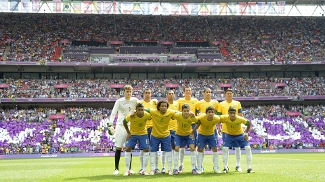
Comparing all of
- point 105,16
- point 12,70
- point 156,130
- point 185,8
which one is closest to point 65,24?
point 105,16

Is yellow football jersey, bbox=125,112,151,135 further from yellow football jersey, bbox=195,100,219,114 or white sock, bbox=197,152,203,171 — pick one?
yellow football jersey, bbox=195,100,219,114

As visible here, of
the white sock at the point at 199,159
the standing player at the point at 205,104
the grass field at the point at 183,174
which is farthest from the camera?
the standing player at the point at 205,104

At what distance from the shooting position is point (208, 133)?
12.8 metres

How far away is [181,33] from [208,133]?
48632mm

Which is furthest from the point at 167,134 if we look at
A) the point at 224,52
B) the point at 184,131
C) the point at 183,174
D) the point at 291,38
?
the point at 291,38

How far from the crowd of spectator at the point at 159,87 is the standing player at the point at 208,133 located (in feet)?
123

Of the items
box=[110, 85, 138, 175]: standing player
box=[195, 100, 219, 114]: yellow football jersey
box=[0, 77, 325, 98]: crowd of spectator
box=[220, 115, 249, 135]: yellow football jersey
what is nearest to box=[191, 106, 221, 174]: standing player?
box=[220, 115, 249, 135]: yellow football jersey

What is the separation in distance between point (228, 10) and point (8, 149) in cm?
3600

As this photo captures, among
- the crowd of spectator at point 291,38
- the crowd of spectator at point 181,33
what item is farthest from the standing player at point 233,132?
the crowd of spectator at point 291,38

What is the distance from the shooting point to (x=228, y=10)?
194ft

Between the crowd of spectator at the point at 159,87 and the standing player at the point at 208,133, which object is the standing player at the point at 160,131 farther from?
the crowd of spectator at the point at 159,87

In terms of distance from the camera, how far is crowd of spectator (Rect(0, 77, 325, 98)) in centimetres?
5025

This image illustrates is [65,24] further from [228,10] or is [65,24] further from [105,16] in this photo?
[228,10]

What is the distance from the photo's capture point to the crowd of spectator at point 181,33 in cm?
5584
